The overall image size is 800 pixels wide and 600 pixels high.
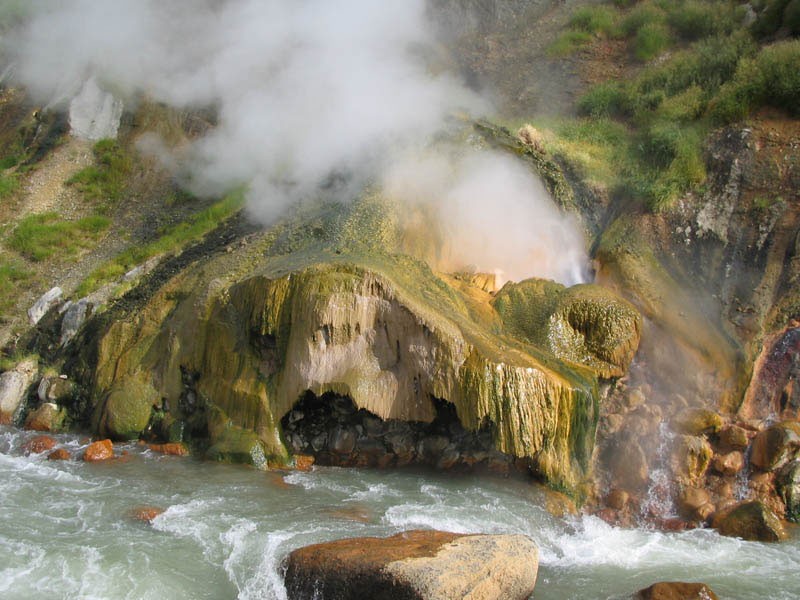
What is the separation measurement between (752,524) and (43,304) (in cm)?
964

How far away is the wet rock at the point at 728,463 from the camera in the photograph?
7.84m

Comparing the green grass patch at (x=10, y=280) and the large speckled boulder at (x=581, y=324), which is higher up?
the green grass patch at (x=10, y=280)

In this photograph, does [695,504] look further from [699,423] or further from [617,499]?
[699,423]

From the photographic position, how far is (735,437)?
26.2 feet

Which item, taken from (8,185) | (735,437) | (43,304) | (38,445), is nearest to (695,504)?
(735,437)

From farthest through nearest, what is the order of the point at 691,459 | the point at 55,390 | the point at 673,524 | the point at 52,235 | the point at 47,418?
1. the point at 52,235
2. the point at 55,390
3. the point at 47,418
4. the point at 691,459
5. the point at 673,524

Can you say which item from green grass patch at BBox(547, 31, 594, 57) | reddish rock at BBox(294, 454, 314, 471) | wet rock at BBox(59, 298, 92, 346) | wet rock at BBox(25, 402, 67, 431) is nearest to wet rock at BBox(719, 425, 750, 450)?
reddish rock at BBox(294, 454, 314, 471)

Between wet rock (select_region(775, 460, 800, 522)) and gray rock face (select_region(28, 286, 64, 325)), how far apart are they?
974cm

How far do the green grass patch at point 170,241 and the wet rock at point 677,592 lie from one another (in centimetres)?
855

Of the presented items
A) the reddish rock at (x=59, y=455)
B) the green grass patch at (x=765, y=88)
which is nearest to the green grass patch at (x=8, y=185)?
the reddish rock at (x=59, y=455)

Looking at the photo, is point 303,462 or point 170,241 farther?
point 170,241

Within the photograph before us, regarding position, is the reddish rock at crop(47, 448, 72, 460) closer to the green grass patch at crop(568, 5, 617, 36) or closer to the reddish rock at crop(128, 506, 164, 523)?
the reddish rock at crop(128, 506, 164, 523)

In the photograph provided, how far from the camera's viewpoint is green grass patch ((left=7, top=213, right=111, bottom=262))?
12.3 metres

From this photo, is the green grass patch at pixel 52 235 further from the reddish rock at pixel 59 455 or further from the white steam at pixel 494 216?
the white steam at pixel 494 216
